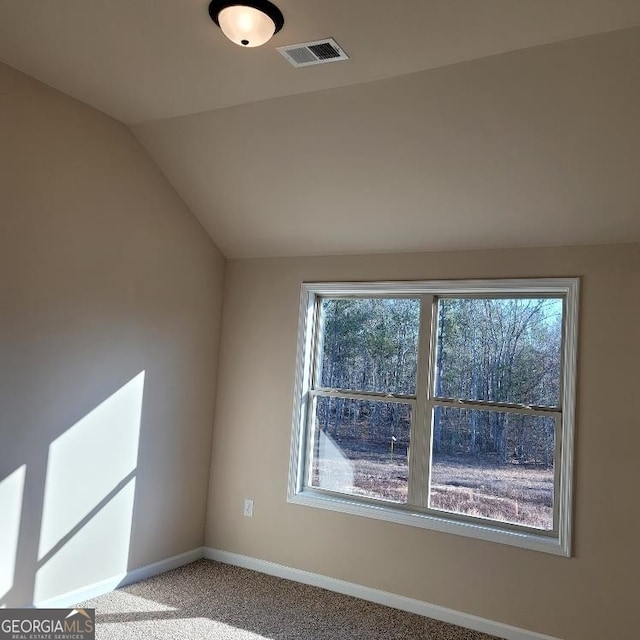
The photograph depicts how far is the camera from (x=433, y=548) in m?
3.64

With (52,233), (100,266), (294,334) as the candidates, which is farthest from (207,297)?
(52,233)

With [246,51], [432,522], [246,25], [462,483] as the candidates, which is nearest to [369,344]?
[462,483]

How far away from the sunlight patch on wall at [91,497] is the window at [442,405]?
110 centimetres

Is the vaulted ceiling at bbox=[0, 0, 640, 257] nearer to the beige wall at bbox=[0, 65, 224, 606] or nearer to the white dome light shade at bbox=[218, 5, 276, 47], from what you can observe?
the white dome light shade at bbox=[218, 5, 276, 47]

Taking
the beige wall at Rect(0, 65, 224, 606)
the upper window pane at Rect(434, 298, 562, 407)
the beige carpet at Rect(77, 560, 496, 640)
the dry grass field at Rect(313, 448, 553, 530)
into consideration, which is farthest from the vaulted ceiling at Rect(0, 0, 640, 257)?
the beige carpet at Rect(77, 560, 496, 640)

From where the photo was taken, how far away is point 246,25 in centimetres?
240

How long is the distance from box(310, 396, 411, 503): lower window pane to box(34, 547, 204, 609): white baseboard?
1030 millimetres

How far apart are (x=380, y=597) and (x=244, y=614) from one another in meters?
0.85

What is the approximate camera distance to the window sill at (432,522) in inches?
132

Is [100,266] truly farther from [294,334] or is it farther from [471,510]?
[471,510]

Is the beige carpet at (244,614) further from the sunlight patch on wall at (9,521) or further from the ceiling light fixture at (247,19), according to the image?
the ceiling light fixture at (247,19)

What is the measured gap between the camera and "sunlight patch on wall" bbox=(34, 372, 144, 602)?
10.9 feet

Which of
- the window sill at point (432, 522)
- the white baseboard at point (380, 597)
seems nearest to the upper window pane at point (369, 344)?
the window sill at point (432, 522)

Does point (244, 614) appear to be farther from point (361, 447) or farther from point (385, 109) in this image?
point (385, 109)
